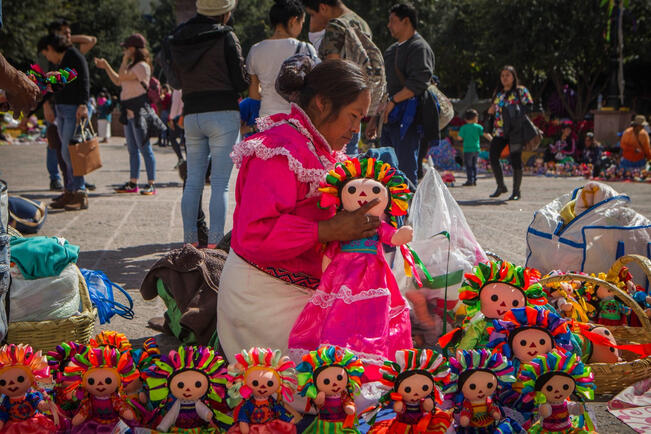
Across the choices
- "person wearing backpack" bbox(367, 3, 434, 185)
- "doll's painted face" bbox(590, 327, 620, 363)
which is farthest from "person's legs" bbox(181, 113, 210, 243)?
"doll's painted face" bbox(590, 327, 620, 363)

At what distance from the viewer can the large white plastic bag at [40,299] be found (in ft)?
10.7

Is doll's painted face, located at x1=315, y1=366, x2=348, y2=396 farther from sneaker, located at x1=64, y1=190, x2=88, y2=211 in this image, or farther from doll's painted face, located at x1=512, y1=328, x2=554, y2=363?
sneaker, located at x1=64, y1=190, x2=88, y2=211

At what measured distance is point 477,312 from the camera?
292 centimetres

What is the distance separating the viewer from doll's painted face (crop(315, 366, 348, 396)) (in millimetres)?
2154

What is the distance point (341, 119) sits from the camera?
8.95 ft

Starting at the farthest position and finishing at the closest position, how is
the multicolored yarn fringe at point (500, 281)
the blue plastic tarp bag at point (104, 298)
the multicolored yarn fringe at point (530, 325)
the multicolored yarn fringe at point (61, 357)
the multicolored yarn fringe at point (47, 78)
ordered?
the blue plastic tarp bag at point (104, 298) < the multicolored yarn fringe at point (47, 78) < the multicolored yarn fringe at point (500, 281) < the multicolored yarn fringe at point (530, 325) < the multicolored yarn fringe at point (61, 357)

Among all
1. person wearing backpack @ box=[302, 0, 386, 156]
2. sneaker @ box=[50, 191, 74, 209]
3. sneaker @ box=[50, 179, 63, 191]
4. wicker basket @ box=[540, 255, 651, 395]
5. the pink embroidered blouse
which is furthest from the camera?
sneaker @ box=[50, 179, 63, 191]

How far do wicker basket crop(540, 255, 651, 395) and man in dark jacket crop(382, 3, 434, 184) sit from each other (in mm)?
2639

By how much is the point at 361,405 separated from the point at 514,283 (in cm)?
80

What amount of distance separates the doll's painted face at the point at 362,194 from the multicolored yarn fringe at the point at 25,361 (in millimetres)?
1231

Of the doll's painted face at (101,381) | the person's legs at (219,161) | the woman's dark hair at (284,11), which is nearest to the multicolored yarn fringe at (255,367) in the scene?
the doll's painted face at (101,381)

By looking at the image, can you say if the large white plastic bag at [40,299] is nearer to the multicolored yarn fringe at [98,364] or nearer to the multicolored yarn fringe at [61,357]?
the multicolored yarn fringe at [61,357]

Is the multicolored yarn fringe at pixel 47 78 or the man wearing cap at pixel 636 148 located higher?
the multicolored yarn fringe at pixel 47 78

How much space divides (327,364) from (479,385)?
512 mm
